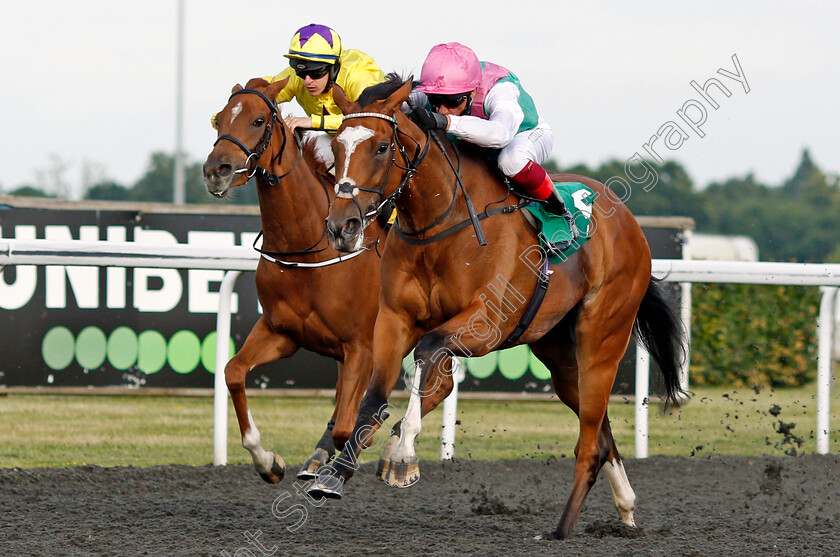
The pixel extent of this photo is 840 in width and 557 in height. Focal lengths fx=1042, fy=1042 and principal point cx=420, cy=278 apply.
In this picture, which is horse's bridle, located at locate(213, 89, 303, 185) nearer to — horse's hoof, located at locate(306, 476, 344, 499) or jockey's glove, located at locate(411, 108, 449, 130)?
jockey's glove, located at locate(411, 108, 449, 130)

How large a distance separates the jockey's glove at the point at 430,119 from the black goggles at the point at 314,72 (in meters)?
0.96

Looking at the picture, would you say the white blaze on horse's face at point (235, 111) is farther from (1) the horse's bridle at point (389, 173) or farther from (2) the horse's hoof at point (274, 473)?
(2) the horse's hoof at point (274, 473)

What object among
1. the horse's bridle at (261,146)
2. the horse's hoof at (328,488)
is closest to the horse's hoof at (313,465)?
the horse's hoof at (328,488)

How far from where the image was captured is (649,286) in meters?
4.82

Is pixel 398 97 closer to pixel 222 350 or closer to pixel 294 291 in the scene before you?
pixel 294 291

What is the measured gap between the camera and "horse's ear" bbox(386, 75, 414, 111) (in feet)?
11.1

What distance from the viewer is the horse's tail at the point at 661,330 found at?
4836 millimetres

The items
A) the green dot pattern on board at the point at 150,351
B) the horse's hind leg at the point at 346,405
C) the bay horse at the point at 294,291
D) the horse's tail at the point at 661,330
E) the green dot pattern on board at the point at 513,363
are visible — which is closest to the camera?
the horse's hind leg at the point at 346,405

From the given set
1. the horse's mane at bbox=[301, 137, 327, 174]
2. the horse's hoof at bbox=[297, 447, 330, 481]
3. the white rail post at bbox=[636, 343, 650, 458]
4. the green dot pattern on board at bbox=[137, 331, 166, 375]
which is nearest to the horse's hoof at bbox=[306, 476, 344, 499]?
the horse's hoof at bbox=[297, 447, 330, 481]

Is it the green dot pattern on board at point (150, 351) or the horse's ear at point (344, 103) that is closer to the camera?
the horse's ear at point (344, 103)

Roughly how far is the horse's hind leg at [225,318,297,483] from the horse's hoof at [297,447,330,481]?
0.69 ft

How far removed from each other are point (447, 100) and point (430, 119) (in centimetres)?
28

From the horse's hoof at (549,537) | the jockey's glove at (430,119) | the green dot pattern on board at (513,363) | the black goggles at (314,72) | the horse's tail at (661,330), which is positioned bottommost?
the green dot pattern on board at (513,363)

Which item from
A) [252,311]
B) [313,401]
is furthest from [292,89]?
[313,401]
